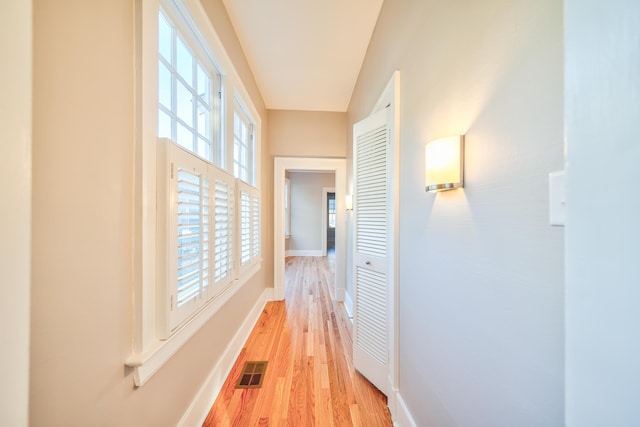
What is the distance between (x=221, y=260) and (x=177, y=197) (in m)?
0.67

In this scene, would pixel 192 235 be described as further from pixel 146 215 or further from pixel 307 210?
pixel 307 210

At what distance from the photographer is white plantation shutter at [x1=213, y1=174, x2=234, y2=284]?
1.52 m

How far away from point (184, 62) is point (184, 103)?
0.78 feet

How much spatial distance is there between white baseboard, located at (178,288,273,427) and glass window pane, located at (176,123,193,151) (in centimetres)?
143

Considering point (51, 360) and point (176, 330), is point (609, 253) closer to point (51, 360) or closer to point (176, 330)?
point (51, 360)

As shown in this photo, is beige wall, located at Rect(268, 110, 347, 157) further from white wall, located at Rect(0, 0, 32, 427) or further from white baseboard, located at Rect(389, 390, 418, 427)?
white wall, located at Rect(0, 0, 32, 427)

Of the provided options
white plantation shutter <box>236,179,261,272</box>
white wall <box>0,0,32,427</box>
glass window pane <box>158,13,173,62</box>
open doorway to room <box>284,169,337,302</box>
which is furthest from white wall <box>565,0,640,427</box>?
open doorway to room <box>284,169,337,302</box>

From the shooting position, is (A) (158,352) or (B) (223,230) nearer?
(A) (158,352)

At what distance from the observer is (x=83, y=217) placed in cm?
70

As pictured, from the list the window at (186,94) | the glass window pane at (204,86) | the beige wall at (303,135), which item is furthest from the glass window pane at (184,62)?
the beige wall at (303,135)

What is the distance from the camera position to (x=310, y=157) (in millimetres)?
3547

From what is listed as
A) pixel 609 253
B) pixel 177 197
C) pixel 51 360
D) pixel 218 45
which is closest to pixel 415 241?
pixel 609 253

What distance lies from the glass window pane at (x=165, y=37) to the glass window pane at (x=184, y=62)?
0.08m

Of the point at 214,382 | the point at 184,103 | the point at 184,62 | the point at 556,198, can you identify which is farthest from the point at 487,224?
the point at 214,382
